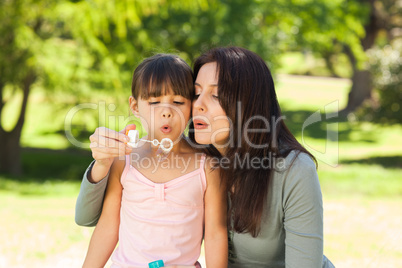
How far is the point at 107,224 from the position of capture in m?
2.19

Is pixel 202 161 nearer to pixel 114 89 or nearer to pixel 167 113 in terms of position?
pixel 167 113

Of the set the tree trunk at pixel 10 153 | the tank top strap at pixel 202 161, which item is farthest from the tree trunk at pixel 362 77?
the tank top strap at pixel 202 161

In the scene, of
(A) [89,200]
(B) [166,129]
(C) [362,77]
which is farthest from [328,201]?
(C) [362,77]

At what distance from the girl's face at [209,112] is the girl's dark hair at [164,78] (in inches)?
3.2

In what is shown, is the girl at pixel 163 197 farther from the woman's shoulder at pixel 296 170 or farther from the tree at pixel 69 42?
the tree at pixel 69 42

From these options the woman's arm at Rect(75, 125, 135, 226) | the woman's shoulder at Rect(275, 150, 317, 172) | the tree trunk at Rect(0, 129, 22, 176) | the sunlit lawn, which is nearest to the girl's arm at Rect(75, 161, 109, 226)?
the woman's arm at Rect(75, 125, 135, 226)

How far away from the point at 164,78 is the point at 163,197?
53cm

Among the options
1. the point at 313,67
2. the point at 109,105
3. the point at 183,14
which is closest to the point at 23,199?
the point at 109,105

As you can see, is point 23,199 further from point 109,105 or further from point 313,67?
point 313,67

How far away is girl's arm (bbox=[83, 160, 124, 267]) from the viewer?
2.16 metres

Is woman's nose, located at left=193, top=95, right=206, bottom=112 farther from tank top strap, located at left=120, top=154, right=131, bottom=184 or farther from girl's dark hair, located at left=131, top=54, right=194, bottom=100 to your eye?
tank top strap, located at left=120, top=154, right=131, bottom=184

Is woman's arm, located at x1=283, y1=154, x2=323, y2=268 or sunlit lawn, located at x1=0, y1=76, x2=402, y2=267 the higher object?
woman's arm, located at x1=283, y1=154, x2=323, y2=268

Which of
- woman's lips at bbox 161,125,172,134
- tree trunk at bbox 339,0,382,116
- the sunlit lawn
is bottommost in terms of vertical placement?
the sunlit lawn

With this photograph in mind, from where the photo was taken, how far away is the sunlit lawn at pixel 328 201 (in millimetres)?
4332
